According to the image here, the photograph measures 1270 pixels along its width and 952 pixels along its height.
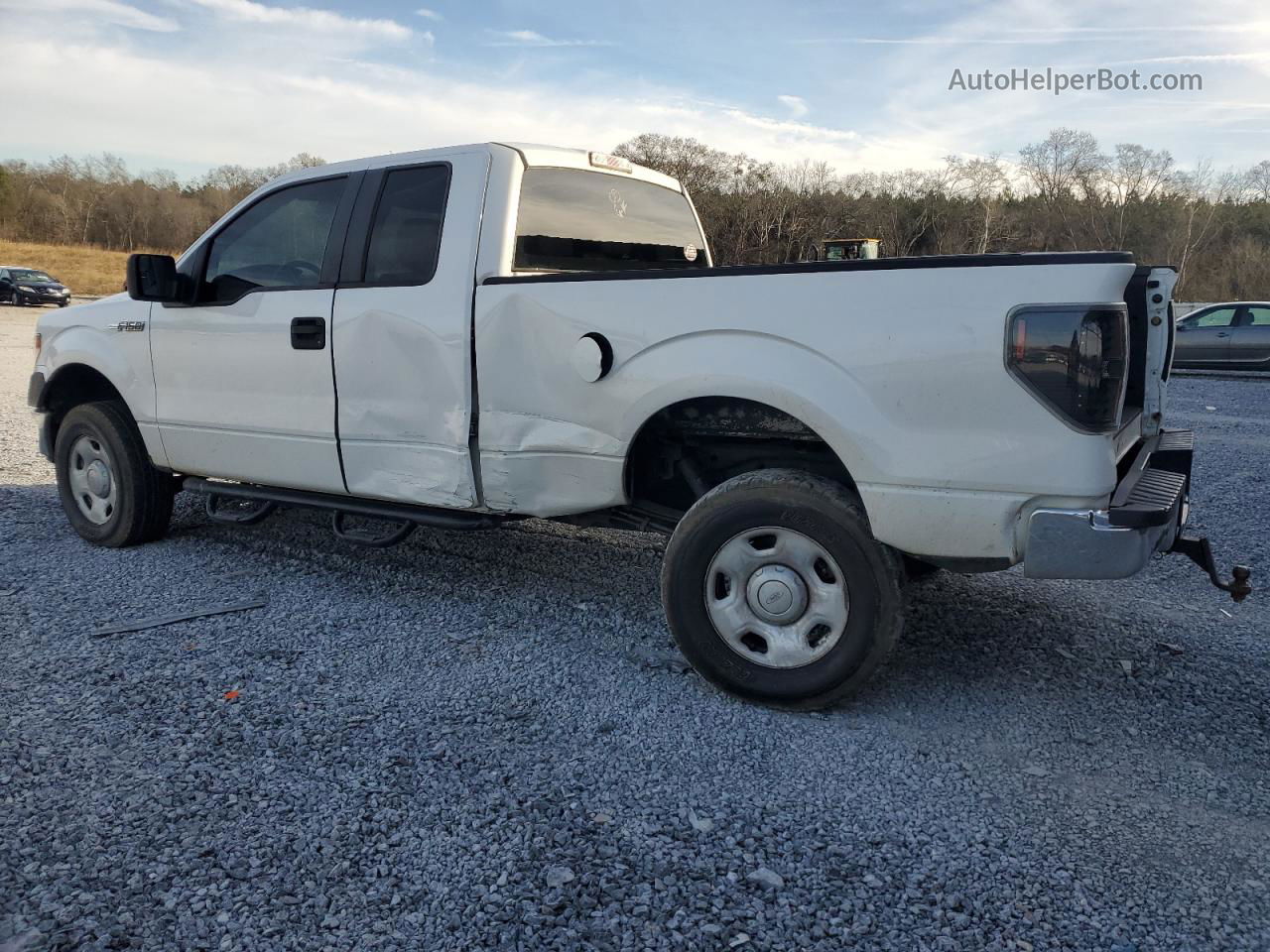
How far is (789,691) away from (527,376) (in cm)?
160

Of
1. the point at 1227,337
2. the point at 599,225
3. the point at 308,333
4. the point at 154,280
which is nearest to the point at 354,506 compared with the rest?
the point at 308,333

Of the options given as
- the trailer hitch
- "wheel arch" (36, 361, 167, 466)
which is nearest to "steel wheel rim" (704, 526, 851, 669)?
the trailer hitch

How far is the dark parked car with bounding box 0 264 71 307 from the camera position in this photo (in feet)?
103

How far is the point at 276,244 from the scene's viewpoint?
4.84 metres

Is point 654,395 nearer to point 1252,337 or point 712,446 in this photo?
point 712,446

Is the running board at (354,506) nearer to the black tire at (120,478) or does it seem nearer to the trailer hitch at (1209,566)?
the black tire at (120,478)

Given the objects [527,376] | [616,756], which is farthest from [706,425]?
[616,756]

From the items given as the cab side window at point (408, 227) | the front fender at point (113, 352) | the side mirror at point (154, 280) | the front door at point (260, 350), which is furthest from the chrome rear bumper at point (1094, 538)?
the front fender at point (113, 352)

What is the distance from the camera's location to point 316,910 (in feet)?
7.82

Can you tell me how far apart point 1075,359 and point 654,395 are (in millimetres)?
1452

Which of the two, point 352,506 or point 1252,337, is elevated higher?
point 1252,337

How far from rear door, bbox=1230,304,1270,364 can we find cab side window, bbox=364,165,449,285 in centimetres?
1727

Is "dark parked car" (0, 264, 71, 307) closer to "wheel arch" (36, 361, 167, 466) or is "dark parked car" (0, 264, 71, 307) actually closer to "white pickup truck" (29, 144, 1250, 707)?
"wheel arch" (36, 361, 167, 466)

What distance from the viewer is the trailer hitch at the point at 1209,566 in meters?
3.52
